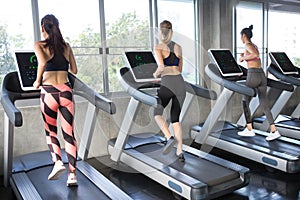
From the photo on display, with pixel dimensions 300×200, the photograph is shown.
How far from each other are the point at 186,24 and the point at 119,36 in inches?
52.3

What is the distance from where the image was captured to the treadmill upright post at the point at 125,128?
11.2ft

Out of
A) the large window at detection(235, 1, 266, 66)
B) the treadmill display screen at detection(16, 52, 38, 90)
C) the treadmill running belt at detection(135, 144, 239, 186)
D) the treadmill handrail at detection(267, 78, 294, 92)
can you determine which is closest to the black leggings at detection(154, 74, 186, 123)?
the treadmill running belt at detection(135, 144, 239, 186)

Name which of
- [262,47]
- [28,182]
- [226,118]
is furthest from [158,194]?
[262,47]

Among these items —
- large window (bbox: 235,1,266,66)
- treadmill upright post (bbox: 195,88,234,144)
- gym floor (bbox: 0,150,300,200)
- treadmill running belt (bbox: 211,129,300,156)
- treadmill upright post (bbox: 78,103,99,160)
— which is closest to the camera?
gym floor (bbox: 0,150,300,200)

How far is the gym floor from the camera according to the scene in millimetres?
2906

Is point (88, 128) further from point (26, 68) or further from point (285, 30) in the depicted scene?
point (285, 30)

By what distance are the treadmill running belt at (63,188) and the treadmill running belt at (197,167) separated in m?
0.83

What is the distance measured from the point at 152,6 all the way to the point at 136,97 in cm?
211

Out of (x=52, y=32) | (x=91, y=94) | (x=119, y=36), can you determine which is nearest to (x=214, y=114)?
(x=119, y=36)

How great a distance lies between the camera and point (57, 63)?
7.99ft

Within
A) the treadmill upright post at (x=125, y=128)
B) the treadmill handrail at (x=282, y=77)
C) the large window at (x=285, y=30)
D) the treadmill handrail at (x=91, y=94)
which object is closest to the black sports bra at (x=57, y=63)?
the treadmill handrail at (x=91, y=94)

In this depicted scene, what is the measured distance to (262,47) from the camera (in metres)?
5.95

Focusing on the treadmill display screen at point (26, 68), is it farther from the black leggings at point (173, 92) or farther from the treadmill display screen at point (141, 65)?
the black leggings at point (173, 92)

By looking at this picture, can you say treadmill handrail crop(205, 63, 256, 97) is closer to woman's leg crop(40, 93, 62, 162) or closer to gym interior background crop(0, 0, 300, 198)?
gym interior background crop(0, 0, 300, 198)
